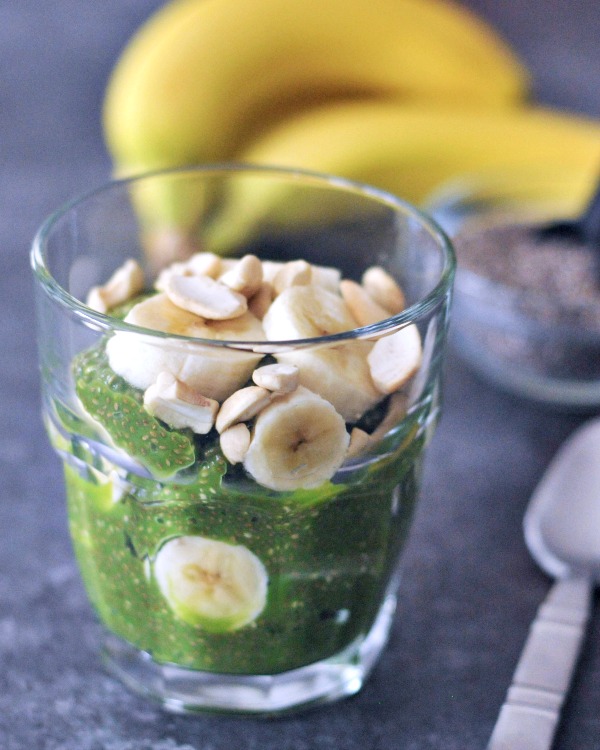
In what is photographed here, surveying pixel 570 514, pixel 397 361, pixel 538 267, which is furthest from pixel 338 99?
pixel 397 361

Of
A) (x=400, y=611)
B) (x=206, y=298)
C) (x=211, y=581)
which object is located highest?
(x=206, y=298)

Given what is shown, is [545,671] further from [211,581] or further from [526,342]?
[526,342]

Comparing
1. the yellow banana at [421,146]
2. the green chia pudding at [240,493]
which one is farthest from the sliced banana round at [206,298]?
the yellow banana at [421,146]

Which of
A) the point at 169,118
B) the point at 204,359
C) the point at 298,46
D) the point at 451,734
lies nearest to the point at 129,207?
the point at 204,359

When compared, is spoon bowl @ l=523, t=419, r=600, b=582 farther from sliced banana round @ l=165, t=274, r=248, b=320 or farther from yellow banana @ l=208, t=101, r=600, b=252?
yellow banana @ l=208, t=101, r=600, b=252

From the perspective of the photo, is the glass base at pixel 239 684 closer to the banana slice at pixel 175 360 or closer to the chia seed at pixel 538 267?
the banana slice at pixel 175 360

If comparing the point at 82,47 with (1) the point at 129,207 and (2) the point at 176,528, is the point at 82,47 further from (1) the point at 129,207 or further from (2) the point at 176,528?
(2) the point at 176,528

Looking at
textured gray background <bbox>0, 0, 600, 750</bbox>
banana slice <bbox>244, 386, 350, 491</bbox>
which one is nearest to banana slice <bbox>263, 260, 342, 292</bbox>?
banana slice <bbox>244, 386, 350, 491</bbox>
